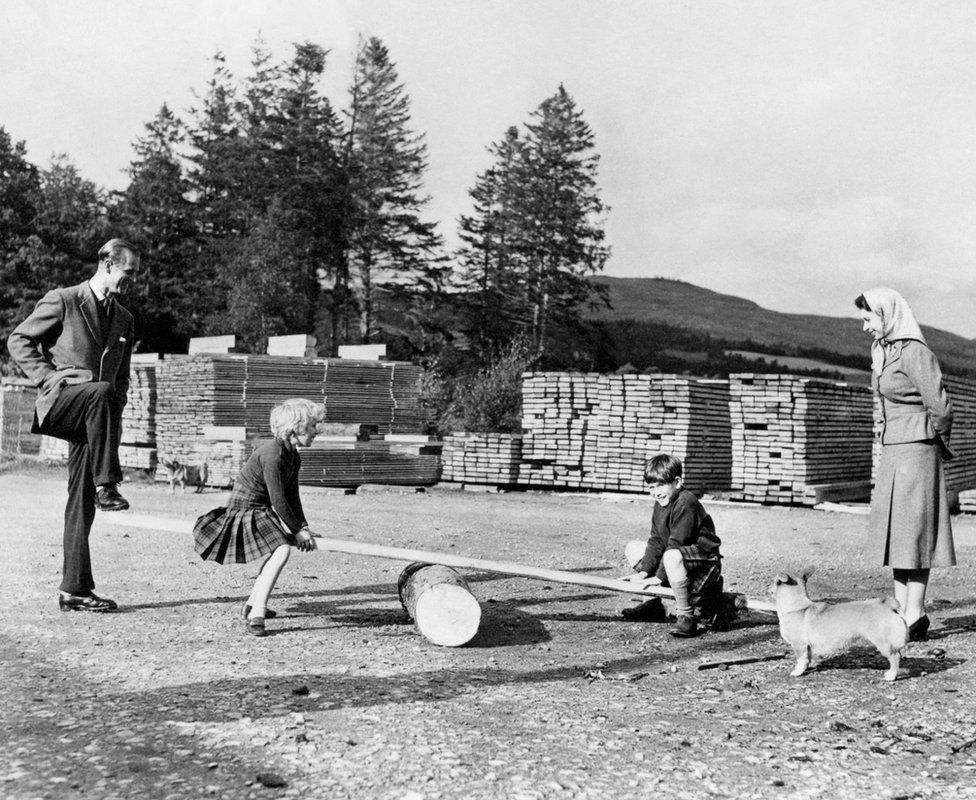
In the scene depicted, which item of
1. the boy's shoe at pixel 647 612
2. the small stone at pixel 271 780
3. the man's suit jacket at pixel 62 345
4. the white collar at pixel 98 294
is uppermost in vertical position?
the white collar at pixel 98 294

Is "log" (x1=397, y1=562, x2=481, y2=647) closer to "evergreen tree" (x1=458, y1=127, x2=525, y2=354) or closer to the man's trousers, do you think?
the man's trousers

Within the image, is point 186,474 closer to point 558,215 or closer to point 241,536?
point 241,536

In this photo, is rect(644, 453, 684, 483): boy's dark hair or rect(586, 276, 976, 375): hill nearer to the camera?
rect(644, 453, 684, 483): boy's dark hair

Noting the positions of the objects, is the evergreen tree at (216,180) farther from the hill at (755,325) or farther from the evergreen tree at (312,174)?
the hill at (755,325)

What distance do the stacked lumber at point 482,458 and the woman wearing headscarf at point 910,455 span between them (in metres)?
11.6

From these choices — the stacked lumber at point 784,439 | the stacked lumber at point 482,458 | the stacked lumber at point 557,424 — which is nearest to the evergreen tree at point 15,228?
the stacked lumber at point 482,458

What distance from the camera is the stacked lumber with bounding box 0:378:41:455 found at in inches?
908

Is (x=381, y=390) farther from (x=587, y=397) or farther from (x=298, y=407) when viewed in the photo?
(x=298, y=407)

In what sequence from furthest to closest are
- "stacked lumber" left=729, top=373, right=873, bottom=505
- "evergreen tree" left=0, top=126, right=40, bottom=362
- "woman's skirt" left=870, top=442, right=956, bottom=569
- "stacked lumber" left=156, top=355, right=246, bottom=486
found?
"evergreen tree" left=0, top=126, right=40, bottom=362, "stacked lumber" left=156, top=355, right=246, bottom=486, "stacked lumber" left=729, top=373, right=873, bottom=505, "woman's skirt" left=870, top=442, right=956, bottom=569

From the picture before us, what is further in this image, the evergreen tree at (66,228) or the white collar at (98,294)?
the evergreen tree at (66,228)

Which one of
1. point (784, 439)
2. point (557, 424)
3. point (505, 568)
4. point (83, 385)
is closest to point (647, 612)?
point (505, 568)

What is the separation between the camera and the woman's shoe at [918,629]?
636 cm

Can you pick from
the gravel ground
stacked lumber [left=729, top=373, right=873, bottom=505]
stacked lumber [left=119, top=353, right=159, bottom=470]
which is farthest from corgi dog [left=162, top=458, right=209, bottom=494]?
stacked lumber [left=729, top=373, right=873, bottom=505]

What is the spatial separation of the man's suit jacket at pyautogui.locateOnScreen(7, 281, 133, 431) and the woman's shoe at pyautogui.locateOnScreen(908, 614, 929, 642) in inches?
196
